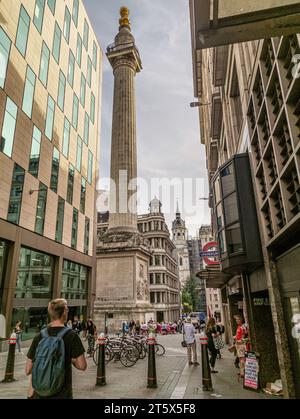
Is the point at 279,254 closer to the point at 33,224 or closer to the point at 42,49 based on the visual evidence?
the point at 33,224

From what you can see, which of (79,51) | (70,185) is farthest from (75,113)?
(70,185)

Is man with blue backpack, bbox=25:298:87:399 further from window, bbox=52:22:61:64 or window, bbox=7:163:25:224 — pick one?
window, bbox=52:22:61:64

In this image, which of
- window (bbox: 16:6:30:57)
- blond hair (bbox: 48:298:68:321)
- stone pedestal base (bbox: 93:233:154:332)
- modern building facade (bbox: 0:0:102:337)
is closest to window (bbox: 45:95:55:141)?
modern building facade (bbox: 0:0:102:337)

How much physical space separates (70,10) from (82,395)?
34780mm

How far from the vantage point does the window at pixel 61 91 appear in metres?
26.0

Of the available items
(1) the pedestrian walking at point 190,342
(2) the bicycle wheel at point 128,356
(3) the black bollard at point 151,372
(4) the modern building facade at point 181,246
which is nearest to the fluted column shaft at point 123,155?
(2) the bicycle wheel at point 128,356

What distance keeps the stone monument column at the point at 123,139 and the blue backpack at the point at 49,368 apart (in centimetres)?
3607

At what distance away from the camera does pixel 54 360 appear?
3273 millimetres

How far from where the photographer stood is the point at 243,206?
9.51 m

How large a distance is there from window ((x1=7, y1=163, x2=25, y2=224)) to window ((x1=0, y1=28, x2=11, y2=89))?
5.65m

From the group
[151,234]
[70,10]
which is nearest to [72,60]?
[70,10]

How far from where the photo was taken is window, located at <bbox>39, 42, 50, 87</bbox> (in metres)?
23.2

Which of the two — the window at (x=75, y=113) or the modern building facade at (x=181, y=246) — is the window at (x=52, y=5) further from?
the modern building facade at (x=181, y=246)

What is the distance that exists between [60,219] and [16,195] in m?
6.41
